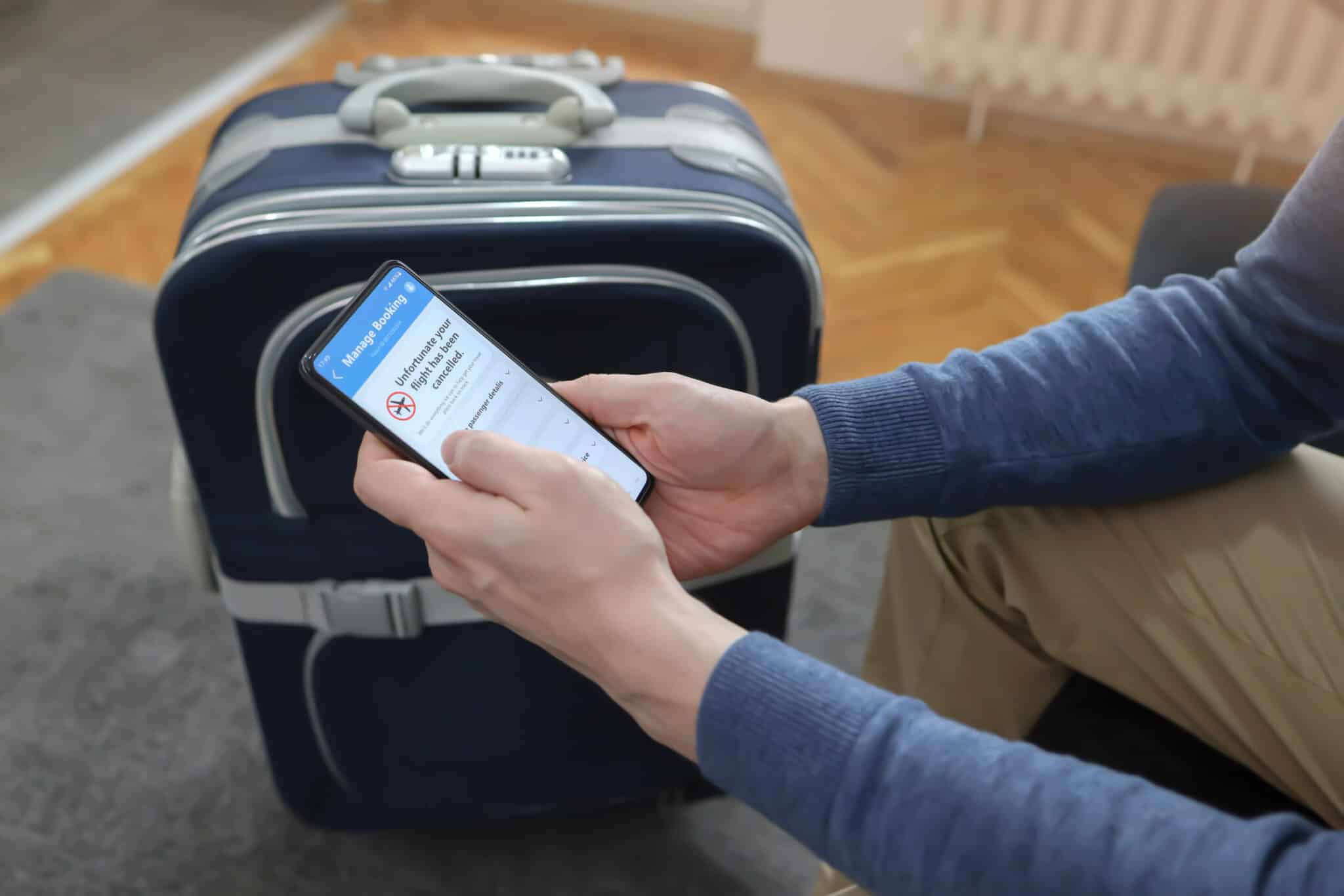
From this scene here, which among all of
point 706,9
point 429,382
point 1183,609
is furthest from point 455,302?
point 706,9

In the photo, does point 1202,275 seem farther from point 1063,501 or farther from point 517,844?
point 517,844

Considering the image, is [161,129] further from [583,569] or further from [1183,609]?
[1183,609]

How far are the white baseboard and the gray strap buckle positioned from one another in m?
1.20

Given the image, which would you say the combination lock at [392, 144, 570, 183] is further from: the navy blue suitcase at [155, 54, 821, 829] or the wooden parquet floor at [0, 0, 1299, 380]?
the wooden parquet floor at [0, 0, 1299, 380]

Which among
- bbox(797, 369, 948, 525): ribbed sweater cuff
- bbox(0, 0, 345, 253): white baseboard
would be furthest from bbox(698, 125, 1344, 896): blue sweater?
bbox(0, 0, 345, 253): white baseboard

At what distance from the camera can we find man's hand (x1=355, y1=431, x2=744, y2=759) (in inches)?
21.4

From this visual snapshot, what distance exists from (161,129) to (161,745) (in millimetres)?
1247

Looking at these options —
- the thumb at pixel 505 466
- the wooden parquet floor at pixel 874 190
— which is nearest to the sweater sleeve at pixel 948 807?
the thumb at pixel 505 466

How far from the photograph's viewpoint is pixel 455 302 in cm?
72

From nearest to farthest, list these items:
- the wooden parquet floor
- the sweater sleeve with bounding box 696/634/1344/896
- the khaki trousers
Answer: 1. the sweater sleeve with bounding box 696/634/1344/896
2. the khaki trousers
3. the wooden parquet floor

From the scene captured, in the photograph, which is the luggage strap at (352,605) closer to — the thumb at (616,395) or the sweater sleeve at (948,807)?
the thumb at (616,395)

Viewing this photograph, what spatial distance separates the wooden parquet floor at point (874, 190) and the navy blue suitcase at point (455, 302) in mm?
737

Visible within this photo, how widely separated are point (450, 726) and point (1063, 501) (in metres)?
0.50

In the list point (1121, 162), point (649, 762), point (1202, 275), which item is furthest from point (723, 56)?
point (649, 762)
